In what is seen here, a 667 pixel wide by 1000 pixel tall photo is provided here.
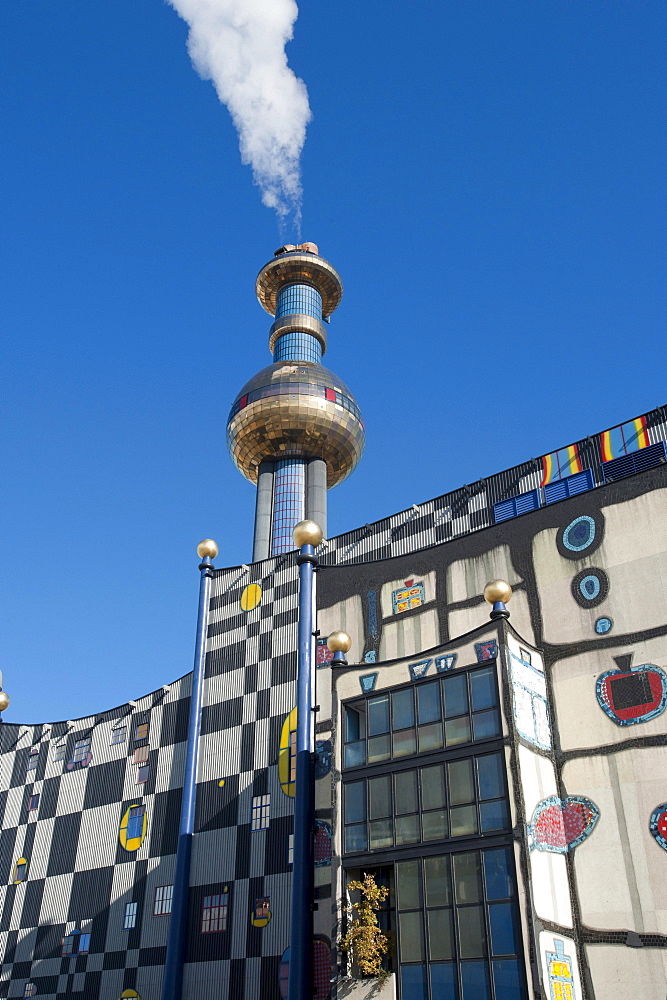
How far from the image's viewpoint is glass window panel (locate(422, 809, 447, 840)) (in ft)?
60.3

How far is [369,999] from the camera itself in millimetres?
18047

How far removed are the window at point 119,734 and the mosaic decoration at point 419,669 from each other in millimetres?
14583

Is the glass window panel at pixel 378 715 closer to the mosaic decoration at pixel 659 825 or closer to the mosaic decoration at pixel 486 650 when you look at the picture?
the mosaic decoration at pixel 486 650

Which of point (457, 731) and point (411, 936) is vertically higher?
point (457, 731)

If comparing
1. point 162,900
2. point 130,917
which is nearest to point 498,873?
point 162,900

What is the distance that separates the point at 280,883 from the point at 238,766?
3767mm

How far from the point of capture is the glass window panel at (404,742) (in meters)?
19.8

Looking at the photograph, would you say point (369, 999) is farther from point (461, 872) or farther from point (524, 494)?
point (524, 494)

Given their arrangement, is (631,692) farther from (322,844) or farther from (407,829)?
(322,844)

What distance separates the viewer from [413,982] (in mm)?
17578

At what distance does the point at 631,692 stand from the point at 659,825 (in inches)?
111

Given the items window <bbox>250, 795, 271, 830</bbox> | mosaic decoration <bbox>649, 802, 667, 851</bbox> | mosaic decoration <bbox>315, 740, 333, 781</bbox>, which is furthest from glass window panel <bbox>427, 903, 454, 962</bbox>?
window <bbox>250, 795, 271, 830</bbox>

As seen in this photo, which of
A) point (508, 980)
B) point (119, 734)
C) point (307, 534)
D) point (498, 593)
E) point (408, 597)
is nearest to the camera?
point (508, 980)

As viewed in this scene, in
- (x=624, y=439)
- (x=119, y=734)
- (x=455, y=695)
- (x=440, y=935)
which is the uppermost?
(x=624, y=439)
